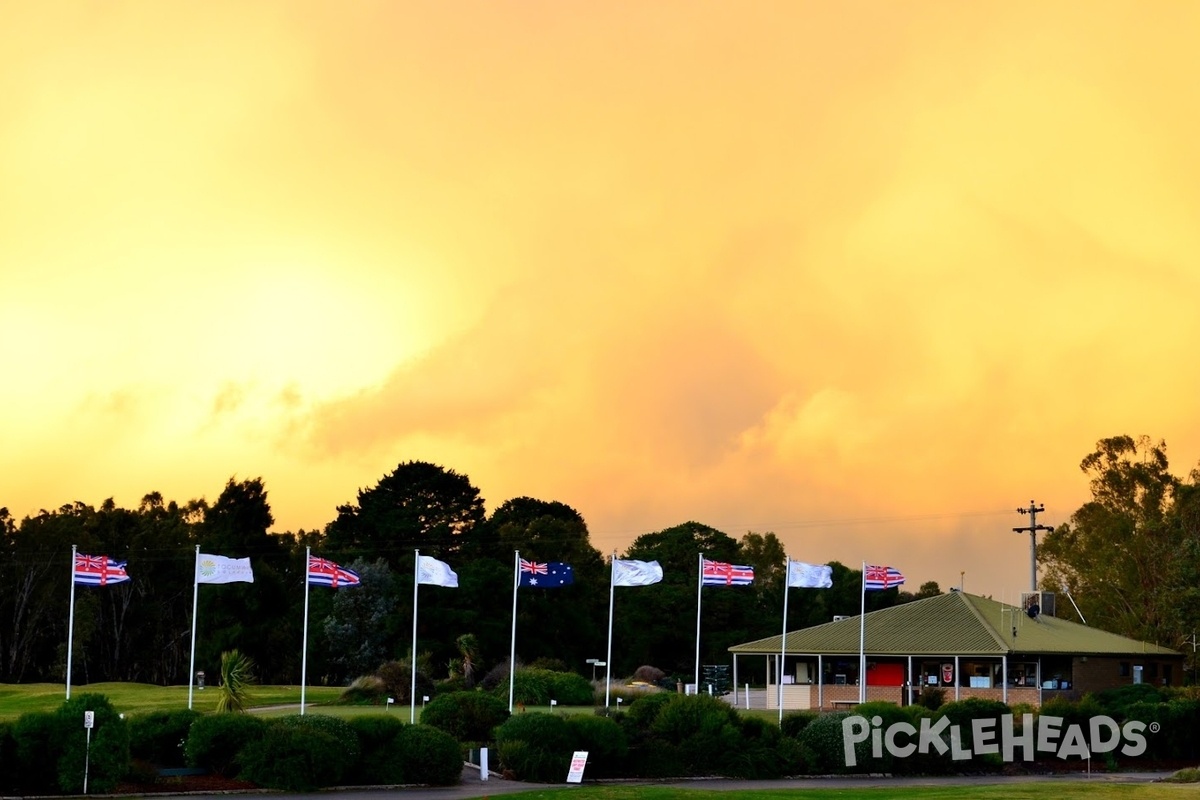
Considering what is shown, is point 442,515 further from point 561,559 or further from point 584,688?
point 584,688

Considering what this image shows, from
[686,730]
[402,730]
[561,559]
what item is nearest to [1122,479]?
[561,559]

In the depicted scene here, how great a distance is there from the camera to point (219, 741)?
3425 cm

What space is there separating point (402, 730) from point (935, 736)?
54.8 ft

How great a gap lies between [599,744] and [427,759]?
5.30m

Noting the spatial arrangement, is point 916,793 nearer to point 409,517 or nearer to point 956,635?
point 956,635

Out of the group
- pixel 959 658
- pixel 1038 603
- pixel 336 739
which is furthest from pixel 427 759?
pixel 1038 603

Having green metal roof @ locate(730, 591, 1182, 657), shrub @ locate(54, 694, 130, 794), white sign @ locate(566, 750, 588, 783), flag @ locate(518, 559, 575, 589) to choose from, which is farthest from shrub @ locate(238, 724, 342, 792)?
green metal roof @ locate(730, 591, 1182, 657)

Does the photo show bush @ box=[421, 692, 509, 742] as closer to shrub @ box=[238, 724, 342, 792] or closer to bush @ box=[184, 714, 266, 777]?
shrub @ box=[238, 724, 342, 792]

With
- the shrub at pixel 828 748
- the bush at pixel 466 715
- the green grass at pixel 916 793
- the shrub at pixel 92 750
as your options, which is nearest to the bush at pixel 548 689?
the bush at pixel 466 715

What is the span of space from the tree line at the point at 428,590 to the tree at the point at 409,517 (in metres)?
0.14

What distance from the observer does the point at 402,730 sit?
3628 cm

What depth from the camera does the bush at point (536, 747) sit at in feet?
122

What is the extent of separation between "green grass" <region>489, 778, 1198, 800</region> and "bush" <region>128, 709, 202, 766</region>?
27.5 ft

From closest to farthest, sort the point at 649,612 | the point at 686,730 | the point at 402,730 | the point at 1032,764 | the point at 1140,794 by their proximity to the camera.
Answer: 1. the point at 1140,794
2. the point at 402,730
3. the point at 686,730
4. the point at 1032,764
5. the point at 649,612
